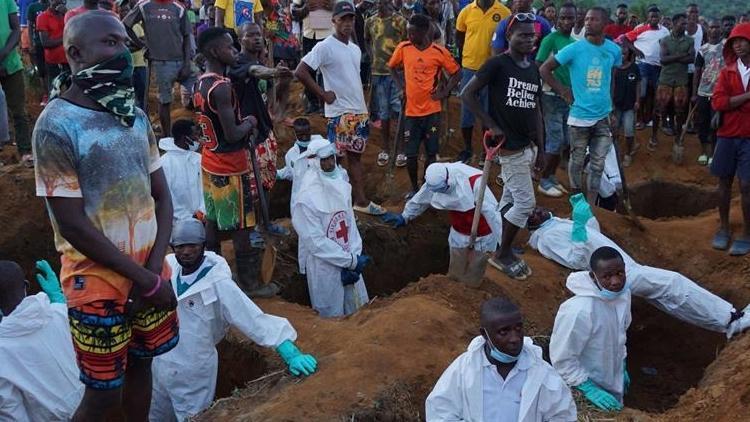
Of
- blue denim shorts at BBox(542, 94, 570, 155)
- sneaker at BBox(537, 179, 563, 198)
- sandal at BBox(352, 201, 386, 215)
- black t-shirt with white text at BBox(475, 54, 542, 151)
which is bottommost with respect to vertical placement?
sneaker at BBox(537, 179, 563, 198)

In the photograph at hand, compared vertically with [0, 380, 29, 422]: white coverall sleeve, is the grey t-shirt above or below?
above

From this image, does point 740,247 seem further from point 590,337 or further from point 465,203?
point 590,337

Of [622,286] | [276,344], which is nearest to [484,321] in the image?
[276,344]

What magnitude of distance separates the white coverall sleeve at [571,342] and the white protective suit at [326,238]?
6.95 ft

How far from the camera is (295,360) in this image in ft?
14.2

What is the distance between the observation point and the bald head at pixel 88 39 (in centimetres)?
276

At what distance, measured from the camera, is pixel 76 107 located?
2742mm

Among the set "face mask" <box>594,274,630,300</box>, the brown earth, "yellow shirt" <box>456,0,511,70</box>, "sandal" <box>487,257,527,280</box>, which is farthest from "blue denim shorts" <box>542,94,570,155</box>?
"face mask" <box>594,274,630,300</box>

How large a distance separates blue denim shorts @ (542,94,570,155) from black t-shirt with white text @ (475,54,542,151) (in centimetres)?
237

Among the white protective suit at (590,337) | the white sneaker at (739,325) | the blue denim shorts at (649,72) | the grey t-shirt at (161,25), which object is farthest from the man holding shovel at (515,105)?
the blue denim shorts at (649,72)

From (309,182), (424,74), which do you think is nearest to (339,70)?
(424,74)

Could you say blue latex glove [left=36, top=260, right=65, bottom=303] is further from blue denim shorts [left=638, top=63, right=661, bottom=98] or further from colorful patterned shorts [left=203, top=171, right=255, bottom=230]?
blue denim shorts [left=638, top=63, right=661, bottom=98]

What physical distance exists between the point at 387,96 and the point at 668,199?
4316mm

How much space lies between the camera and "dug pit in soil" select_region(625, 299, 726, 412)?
634cm
